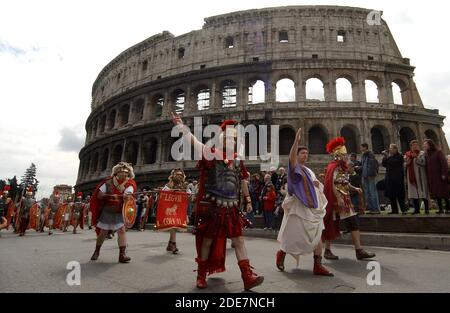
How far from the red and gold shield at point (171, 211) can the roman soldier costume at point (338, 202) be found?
3.30 metres

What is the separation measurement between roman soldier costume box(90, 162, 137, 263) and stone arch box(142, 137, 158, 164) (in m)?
23.6

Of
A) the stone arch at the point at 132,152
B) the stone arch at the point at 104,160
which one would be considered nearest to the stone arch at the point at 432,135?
the stone arch at the point at 132,152

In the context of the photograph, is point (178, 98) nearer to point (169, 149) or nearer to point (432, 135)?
point (169, 149)

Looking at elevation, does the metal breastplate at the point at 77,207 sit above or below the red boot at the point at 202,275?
above

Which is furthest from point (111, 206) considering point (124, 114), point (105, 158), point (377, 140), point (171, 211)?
point (105, 158)

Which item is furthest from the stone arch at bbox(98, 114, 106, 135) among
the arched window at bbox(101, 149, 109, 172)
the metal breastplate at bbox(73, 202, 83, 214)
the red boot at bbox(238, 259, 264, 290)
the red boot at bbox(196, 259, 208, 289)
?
the red boot at bbox(238, 259, 264, 290)

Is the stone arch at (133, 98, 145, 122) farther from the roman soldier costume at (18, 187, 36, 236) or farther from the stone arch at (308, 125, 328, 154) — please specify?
the roman soldier costume at (18, 187, 36, 236)

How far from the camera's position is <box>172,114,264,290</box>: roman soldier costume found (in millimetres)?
3375

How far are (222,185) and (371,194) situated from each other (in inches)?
292

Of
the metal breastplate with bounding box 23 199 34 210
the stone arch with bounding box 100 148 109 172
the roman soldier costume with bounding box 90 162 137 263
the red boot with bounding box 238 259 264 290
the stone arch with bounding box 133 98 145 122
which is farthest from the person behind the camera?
the stone arch with bounding box 100 148 109 172

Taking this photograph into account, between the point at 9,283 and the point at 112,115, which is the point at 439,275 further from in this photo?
the point at 112,115

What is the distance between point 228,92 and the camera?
2916 centimetres

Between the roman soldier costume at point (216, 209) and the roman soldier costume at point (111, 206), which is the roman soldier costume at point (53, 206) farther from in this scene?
the roman soldier costume at point (216, 209)

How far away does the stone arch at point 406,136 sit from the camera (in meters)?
25.1
